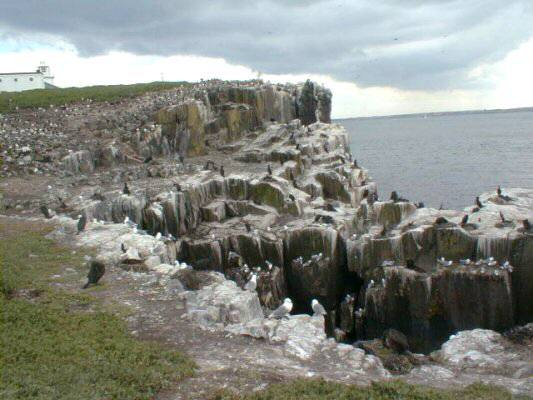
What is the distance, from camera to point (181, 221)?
100.0ft

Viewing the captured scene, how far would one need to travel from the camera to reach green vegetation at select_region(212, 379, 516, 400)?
31.8 feet

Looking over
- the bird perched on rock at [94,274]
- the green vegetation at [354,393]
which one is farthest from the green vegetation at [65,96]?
the green vegetation at [354,393]

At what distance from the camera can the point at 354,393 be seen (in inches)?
388

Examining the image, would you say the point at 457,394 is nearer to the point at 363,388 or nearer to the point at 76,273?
the point at 363,388

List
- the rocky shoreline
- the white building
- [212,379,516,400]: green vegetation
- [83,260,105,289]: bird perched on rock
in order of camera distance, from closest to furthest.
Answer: [212,379,516,400]: green vegetation → the rocky shoreline → [83,260,105,289]: bird perched on rock → the white building

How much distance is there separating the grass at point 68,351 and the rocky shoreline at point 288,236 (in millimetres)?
2496

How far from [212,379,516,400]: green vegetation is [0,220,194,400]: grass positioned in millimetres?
1790

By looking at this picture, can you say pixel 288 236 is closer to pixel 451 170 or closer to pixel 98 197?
pixel 98 197

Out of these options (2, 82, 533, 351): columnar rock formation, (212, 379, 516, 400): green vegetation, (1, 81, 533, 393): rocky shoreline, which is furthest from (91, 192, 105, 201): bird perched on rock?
(212, 379, 516, 400): green vegetation

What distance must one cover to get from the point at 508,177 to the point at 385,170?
1847 cm

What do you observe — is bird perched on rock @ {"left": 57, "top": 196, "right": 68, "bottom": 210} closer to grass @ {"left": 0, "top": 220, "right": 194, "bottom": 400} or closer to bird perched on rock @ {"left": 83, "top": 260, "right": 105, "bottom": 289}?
grass @ {"left": 0, "top": 220, "right": 194, "bottom": 400}

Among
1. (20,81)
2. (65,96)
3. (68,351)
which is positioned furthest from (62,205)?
(20,81)

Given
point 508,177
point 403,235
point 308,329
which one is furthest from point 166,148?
point 508,177

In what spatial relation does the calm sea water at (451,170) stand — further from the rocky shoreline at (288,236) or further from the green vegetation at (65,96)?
the green vegetation at (65,96)
